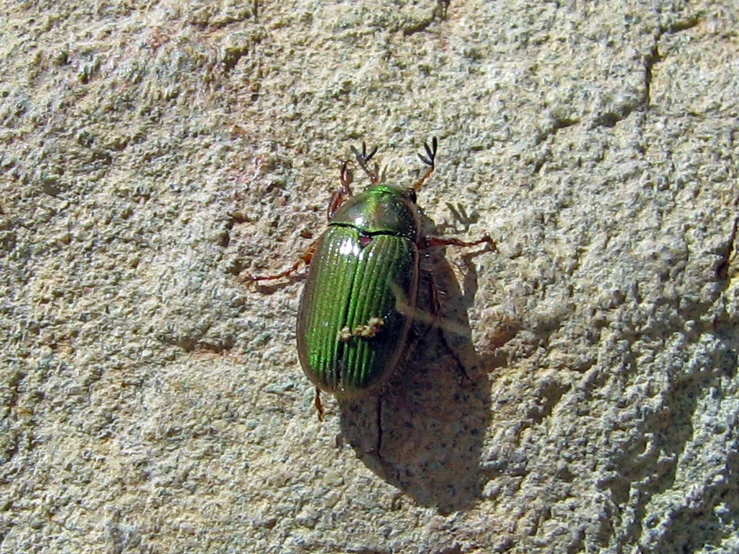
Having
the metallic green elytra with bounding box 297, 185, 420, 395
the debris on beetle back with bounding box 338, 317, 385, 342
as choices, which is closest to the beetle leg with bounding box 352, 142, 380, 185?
the metallic green elytra with bounding box 297, 185, 420, 395

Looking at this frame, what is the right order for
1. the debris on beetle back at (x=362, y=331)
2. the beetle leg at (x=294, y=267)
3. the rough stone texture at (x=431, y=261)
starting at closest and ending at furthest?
the debris on beetle back at (x=362, y=331), the rough stone texture at (x=431, y=261), the beetle leg at (x=294, y=267)

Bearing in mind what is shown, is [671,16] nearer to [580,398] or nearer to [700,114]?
[700,114]

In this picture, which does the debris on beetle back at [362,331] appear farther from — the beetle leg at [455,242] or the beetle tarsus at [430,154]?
the beetle tarsus at [430,154]

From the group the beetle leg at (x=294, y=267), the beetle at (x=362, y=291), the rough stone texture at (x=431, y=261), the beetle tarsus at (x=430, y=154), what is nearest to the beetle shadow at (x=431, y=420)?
the rough stone texture at (x=431, y=261)

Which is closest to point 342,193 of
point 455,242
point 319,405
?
point 455,242

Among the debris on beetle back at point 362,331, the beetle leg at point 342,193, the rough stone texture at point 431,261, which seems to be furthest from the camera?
the beetle leg at point 342,193

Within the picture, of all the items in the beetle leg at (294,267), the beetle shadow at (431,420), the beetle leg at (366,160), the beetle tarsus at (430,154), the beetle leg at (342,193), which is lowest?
the beetle shadow at (431,420)
